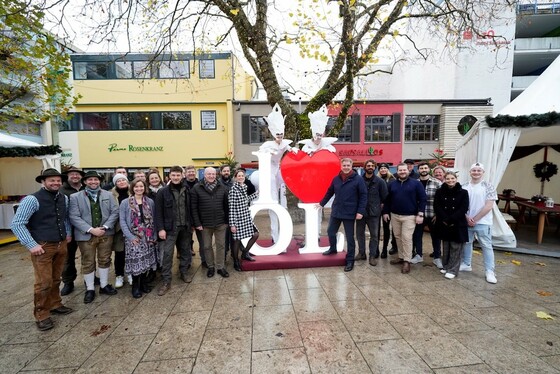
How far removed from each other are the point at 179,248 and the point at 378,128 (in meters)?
17.6

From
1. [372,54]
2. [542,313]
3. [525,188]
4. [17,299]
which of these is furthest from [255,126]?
[542,313]

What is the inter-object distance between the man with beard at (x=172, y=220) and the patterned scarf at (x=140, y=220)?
0.11 metres

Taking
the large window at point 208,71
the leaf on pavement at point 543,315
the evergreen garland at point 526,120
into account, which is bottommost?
the leaf on pavement at point 543,315

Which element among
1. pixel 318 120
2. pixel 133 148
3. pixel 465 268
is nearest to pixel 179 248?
pixel 318 120

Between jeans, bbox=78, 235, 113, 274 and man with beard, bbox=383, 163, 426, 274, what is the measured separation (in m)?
4.75

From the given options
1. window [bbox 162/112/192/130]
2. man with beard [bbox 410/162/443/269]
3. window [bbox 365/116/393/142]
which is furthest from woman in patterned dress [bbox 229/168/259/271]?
window [bbox 162/112/192/130]

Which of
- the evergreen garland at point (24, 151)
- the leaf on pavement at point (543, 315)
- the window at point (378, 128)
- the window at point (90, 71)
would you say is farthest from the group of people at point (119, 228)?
the window at point (90, 71)

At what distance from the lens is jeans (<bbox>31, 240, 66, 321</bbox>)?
10.5ft

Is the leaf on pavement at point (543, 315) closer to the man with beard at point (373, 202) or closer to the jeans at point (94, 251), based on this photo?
the man with beard at point (373, 202)

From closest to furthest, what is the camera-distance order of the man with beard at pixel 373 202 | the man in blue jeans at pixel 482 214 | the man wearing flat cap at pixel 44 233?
the man wearing flat cap at pixel 44 233, the man in blue jeans at pixel 482 214, the man with beard at pixel 373 202

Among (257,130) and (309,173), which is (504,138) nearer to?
(309,173)

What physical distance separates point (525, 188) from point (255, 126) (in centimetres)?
1466

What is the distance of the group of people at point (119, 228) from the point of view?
10.6ft

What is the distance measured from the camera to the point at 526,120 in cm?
544
